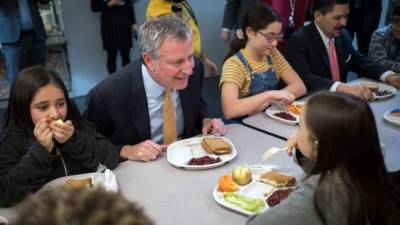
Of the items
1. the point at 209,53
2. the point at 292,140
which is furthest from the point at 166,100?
the point at 209,53

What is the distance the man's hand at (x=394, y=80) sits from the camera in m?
2.66

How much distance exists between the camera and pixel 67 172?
1628 mm

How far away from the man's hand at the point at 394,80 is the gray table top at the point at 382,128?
295mm

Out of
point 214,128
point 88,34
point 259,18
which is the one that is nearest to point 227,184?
point 214,128

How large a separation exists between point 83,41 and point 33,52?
90 cm

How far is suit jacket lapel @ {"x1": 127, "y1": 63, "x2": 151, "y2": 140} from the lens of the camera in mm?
1919

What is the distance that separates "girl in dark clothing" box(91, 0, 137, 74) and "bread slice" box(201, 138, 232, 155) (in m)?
2.80

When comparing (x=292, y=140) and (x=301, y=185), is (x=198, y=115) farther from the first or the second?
(x=301, y=185)

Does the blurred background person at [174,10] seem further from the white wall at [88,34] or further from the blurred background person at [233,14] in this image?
A: the white wall at [88,34]

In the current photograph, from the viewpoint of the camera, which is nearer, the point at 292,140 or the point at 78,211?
the point at 78,211

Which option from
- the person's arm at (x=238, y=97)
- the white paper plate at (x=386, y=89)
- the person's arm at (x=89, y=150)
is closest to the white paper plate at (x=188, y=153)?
the person's arm at (x=89, y=150)

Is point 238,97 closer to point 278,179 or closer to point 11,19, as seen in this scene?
point 278,179

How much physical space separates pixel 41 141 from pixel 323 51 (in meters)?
1.98

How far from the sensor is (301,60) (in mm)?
2732
